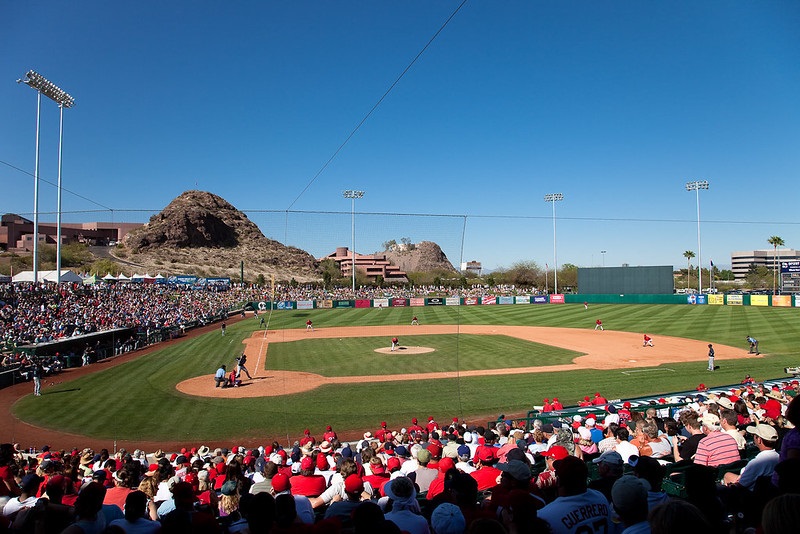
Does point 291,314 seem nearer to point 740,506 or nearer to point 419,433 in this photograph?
point 419,433

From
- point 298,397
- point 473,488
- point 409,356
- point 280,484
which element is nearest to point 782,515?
point 473,488

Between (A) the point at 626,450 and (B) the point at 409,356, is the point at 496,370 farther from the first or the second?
(A) the point at 626,450

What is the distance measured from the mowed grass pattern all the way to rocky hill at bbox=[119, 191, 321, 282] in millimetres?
6631

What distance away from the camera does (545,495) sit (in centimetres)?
524

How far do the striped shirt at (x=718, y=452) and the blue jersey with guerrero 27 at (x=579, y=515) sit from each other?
10.1 feet

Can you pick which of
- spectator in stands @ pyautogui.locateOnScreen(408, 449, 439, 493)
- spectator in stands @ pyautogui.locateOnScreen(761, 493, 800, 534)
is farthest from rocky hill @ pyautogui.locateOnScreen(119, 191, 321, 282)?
spectator in stands @ pyautogui.locateOnScreen(761, 493, 800, 534)

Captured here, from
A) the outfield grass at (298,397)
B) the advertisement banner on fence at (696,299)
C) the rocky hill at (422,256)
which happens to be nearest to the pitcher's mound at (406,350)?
the outfield grass at (298,397)

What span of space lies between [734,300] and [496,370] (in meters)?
47.8

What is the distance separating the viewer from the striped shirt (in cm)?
579

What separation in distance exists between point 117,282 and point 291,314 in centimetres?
1746

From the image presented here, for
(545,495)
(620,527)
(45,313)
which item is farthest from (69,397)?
(620,527)

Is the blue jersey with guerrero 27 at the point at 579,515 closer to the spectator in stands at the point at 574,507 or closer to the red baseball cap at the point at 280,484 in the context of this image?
the spectator in stands at the point at 574,507

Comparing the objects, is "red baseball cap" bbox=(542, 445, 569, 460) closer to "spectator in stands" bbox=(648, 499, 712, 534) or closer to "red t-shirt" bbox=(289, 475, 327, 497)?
"red t-shirt" bbox=(289, 475, 327, 497)

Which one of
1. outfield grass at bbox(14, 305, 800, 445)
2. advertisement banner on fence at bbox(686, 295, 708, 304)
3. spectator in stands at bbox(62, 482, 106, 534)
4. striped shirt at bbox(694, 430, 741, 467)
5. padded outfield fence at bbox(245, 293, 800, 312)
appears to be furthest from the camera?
advertisement banner on fence at bbox(686, 295, 708, 304)
